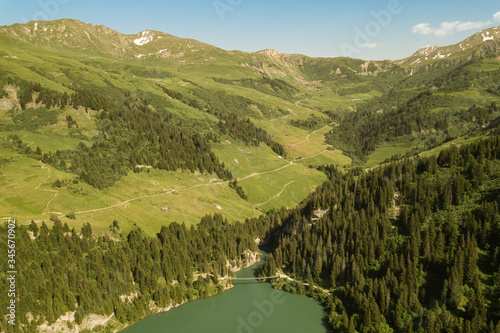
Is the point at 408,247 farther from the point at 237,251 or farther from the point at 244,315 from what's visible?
the point at 237,251

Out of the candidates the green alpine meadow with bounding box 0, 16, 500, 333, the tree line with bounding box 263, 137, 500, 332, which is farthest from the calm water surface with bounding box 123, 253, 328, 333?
the tree line with bounding box 263, 137, 500, 332

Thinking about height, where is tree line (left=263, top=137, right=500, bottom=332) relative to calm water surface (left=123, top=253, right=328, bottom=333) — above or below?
above

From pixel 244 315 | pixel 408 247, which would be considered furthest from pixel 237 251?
pixel 408 247

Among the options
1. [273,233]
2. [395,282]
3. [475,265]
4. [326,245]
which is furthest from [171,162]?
[475,265]

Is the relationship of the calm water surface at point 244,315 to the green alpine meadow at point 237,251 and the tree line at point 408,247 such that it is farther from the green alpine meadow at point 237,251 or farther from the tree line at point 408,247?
the tree line at point 408,247

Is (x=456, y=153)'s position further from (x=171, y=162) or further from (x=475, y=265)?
(x=171, y=162)

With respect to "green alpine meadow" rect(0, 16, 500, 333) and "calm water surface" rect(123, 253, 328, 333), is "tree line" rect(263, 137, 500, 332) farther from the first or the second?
"calm water surface" rect(123, 253, 328, 333)

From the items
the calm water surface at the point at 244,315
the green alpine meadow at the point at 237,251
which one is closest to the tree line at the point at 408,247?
the green alpine meadow at the point at 237,251

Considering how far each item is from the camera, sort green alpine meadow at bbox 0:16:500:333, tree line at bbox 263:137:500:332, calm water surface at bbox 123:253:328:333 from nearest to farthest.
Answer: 1. tree line at bbox 263:137:500:332
2. green alpine meadow at bbox 0:16:500:333
3. calm water surface at bbox 123:253:328:333

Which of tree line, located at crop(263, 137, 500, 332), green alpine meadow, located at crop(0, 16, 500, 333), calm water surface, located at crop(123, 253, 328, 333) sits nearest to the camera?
tree line, located at crop(263, 137, 500, 332)
